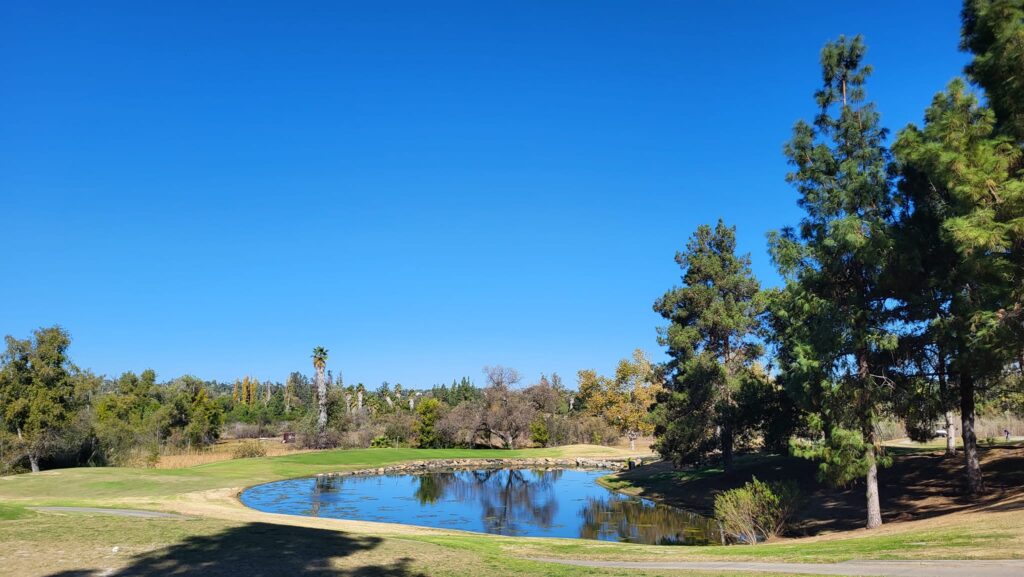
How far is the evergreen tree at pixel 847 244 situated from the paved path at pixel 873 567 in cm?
1013

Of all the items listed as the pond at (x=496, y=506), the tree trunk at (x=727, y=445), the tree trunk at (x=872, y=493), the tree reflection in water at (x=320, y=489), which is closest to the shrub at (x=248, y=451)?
the tree reflection in water at (x=320, y=489)

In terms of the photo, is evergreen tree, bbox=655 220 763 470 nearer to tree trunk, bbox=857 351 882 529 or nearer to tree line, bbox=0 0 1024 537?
tree line, bbox=0 0 1024 537

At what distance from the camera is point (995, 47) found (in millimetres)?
16453

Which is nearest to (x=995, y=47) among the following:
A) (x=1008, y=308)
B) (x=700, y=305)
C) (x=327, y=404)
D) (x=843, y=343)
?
(x=1008, y=308)

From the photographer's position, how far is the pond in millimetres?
27328

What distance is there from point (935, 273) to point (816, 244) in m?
3.74

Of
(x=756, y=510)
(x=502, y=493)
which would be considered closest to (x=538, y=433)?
(x=502, y=493)

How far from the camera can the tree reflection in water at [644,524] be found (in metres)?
25.2

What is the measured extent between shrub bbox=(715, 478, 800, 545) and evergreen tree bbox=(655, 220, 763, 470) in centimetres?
1236

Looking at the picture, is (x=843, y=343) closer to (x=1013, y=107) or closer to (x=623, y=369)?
(x=1013, y=107)

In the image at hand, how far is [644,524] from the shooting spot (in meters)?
29.0

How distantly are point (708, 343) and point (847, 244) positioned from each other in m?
18.8

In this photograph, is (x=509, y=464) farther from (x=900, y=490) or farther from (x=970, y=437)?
(x=970, y=437)

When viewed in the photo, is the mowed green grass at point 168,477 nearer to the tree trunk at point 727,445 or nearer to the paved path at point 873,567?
the paved path at point 873,567
